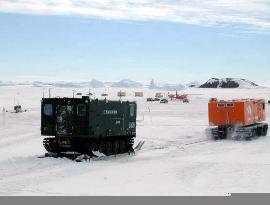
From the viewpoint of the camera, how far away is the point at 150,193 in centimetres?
1537

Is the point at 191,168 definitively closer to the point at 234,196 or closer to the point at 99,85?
the point at 234,196

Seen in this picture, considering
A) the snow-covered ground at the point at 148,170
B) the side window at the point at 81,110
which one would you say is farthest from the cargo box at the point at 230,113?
the side window at the point at 81,110

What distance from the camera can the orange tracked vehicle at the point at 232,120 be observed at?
35.0 meters

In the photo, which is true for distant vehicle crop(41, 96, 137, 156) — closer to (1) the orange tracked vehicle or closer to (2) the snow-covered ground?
(2) the snow-covered ground

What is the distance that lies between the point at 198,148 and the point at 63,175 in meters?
11.8

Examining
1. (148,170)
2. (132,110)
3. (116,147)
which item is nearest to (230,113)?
(132,110)

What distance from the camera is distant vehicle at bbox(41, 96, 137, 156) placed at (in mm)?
23453

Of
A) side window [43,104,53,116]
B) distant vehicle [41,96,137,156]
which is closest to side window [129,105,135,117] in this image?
distant vehicle [41,96,137,156]

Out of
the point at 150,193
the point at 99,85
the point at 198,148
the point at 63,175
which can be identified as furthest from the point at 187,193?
the point at 99,85

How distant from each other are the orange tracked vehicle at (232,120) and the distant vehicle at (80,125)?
11735 millimetres

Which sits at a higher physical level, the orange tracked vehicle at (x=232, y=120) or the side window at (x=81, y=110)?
the side window at (x=81, y=110)

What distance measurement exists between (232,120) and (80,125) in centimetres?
1526

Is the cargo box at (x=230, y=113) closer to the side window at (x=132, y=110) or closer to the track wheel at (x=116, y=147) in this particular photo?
the side window at (x=132, y=110)

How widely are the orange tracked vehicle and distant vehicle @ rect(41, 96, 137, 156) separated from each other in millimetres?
11735
